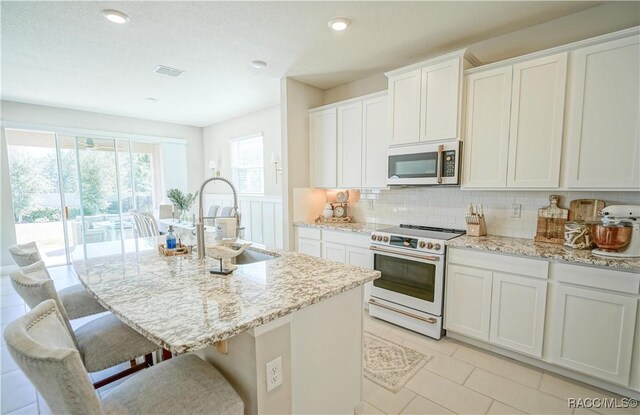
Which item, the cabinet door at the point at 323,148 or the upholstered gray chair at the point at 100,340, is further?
the cabinet door at the point at 323,148

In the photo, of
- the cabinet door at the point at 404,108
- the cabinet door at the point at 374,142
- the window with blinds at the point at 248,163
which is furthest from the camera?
the window with blinds at the point at 248,163

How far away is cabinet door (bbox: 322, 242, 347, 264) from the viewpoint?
3340 millimetres

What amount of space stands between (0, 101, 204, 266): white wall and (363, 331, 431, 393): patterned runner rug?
569cm

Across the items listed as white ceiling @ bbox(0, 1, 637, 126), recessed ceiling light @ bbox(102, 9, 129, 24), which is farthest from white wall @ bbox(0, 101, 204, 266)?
recessed ceiling light @ bbox(102, 9, 129, 24)

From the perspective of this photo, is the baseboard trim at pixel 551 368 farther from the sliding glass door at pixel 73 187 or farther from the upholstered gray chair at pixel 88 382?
the sliding glass door at pixel 73 187

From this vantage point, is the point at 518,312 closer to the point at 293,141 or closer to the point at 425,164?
the point at 425,164

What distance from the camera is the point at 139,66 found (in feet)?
10.7

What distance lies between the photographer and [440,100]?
8.73 ft

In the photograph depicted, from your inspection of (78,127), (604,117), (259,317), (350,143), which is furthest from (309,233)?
(78,127)

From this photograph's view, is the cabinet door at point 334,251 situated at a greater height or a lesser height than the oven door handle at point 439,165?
lesser

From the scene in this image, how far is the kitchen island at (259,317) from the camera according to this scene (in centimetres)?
104

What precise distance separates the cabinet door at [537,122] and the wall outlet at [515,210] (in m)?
0.35

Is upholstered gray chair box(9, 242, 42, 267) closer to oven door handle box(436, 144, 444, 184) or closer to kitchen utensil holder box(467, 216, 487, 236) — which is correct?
oven door handle box(436, 144, 444, 184)

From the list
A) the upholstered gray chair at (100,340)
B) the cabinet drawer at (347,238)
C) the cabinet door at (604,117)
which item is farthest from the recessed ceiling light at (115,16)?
the cabinet door at (604,117)
